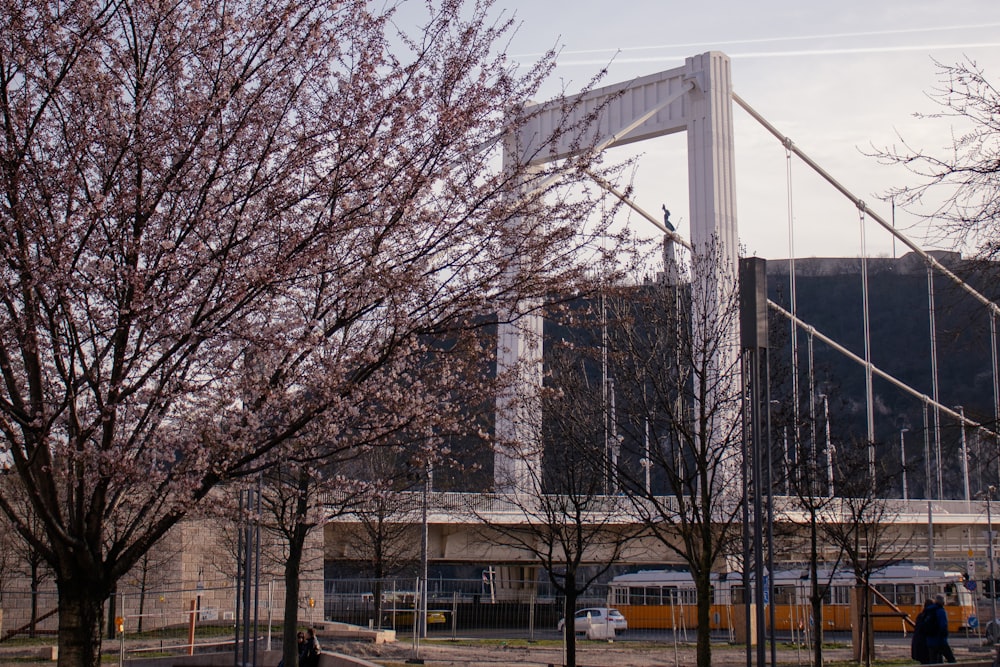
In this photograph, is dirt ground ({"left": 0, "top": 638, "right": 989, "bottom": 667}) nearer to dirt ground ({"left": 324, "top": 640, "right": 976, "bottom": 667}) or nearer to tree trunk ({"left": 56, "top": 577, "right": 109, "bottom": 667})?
dirt ground ({"left": 324, "top": 640, "right": 976, "bottom": 667})

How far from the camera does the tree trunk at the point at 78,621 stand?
6.89 meters

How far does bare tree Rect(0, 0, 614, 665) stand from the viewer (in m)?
6.41

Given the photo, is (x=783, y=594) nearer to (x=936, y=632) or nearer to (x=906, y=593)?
(x=906, y=593)

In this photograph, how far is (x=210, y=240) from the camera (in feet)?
22.2

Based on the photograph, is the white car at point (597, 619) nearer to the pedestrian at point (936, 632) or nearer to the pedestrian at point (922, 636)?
the pedestrian at point (922, 636)

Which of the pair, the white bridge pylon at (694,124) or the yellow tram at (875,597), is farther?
the yellow tram at (875,597)

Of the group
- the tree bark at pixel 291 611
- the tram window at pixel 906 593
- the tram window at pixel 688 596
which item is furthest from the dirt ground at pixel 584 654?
the tram window at pixel 688 596

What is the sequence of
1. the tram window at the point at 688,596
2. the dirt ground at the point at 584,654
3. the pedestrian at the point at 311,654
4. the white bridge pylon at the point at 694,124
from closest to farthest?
the pedestrian at the point at 311,654 → the dirt ground at the point at 584,654 → the white bridge pylon at the point at 694,124 → the tram window at the point at 688,596

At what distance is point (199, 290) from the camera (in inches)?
262

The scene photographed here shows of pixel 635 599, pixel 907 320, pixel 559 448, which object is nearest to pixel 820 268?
pixel 907 320

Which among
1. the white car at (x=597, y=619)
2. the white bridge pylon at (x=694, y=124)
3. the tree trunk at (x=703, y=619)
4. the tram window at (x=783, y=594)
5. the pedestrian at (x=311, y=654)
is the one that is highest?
the white bridge pylon at (x=694, y=124)

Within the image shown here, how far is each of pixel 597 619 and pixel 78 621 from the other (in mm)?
27279

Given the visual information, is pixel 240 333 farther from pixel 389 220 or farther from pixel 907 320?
pixel 907 320

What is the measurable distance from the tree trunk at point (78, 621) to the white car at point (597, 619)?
25663 millimetres
